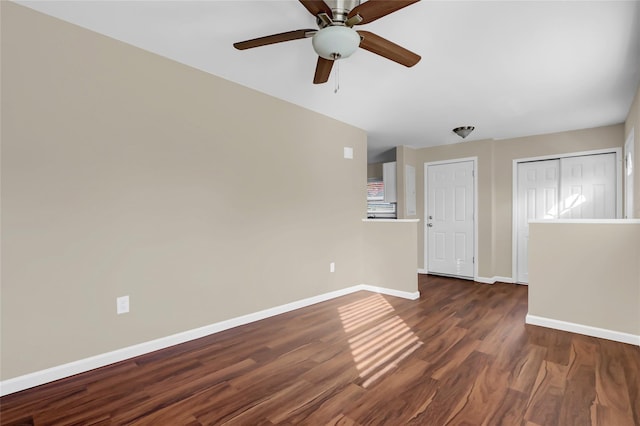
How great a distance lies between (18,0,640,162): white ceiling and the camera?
197 cm

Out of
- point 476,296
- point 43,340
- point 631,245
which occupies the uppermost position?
point 631,245

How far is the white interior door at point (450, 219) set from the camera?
526 cm

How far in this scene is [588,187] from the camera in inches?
172

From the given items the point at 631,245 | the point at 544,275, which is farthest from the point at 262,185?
the point at 631,245

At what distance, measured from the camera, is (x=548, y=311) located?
3055 mm

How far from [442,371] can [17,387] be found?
8.85ft

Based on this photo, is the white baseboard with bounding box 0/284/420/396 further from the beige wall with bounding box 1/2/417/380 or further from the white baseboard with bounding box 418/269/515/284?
the white baseboard with bounding box 418/269/515/284

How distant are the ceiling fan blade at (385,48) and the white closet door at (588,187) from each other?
3775 millimetres

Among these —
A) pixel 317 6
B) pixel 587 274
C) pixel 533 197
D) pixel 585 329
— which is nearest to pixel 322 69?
pixel 317 6

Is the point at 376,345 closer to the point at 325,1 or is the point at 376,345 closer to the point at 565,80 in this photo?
the point at 325,1

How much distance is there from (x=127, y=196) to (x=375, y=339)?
7.53 feet

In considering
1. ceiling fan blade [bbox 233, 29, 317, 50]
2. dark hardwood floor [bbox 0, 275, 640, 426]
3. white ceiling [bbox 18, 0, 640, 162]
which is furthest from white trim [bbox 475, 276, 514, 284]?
ceiling fan blade [bbox 233, 29, 317, 50]

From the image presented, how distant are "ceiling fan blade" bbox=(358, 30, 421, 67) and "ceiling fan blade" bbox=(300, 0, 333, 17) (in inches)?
9.1

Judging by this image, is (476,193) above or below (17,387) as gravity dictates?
above
